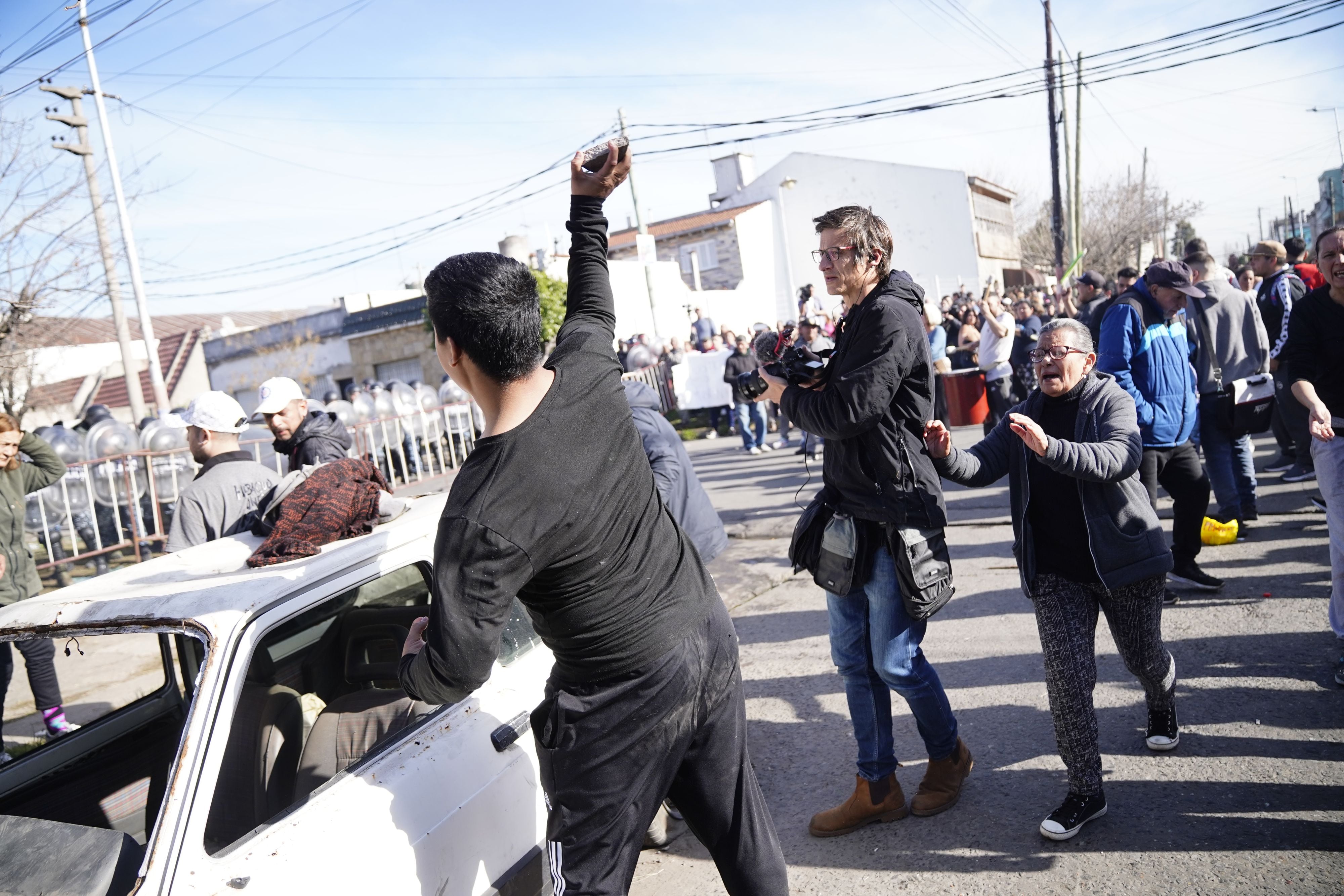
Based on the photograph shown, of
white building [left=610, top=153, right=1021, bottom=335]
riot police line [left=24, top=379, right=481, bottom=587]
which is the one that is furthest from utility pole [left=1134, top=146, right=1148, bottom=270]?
riot police line [left=24, top=379, right=481, bottom=587]

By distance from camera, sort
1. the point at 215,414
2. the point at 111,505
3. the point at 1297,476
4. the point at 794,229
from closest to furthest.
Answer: the point at 215,414 < the point at 1297,476 < the point at 111,505 < the point at 794,229

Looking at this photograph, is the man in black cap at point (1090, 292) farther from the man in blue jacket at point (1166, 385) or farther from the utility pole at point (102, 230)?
the utility pole at point (102, 230)

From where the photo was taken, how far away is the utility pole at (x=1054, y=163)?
22.5 meters

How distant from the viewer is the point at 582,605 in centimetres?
190

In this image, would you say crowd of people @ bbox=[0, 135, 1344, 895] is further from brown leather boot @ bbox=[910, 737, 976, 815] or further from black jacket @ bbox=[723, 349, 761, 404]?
black jacket @ bbox=[723, 349, 761, 404]

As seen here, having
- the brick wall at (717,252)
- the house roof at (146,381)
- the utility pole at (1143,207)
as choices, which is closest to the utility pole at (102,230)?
the house roof at (146,381)

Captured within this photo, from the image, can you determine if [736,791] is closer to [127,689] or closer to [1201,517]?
[1201,517]

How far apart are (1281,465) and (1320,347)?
4814mm

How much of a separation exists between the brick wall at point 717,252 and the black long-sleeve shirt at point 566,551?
34.7 metres

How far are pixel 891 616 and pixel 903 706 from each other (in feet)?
4.78

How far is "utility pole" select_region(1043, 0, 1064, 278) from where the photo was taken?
22.5m

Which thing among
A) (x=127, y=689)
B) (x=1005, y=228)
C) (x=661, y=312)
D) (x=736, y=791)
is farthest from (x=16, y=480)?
(x=1005, y=228)

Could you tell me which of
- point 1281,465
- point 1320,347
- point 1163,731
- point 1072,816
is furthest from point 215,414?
point 1281,465

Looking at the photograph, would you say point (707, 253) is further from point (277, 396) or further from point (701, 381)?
point (277, 396)
